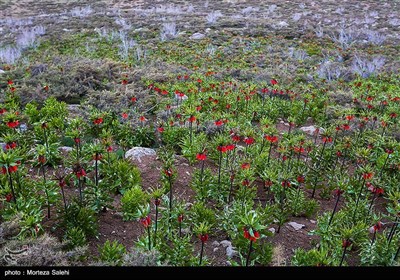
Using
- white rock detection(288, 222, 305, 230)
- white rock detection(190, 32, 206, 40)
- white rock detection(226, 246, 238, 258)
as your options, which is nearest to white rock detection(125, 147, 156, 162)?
white rock detection(226, 246, 238, 258)

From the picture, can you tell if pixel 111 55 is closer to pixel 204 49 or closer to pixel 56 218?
pixel 204 49

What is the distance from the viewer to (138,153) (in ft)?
22.3

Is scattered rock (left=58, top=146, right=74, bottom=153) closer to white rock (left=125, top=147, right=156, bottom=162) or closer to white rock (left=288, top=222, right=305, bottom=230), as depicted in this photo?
white rock (left=125, top=147, right=156, bottom=162)

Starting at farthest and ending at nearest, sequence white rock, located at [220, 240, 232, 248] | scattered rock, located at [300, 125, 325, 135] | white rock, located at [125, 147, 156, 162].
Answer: scattered rock, located at [300, 125, 325, 135] < white rock, located at [125, 147, 156, 162] < white rock, located at [220, 240, 232, 248]

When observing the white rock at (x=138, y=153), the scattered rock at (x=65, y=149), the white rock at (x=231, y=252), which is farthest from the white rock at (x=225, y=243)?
the scattered rock at (x=65, y=149)

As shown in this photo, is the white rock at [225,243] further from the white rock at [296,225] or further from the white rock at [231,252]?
the white rock at [296,225]

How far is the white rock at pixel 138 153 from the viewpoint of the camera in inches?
263

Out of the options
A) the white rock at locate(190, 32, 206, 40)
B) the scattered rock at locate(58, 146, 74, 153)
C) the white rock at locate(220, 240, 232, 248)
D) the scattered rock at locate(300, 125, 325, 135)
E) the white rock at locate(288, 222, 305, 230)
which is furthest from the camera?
the white rock at locate(190, 32, 206, 40)

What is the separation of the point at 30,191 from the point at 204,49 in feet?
45.2

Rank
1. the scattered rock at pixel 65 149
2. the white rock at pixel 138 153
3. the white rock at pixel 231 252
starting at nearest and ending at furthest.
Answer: the white rock at pixel 231 252
the scattered rock at pixel 65 149
the white rock at pixel 138 153

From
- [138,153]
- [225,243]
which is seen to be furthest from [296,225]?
[138,153]

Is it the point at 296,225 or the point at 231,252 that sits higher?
the point at 231,252

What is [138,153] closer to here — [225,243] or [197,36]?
[225,243]

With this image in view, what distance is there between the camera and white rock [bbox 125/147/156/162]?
6.68 m
